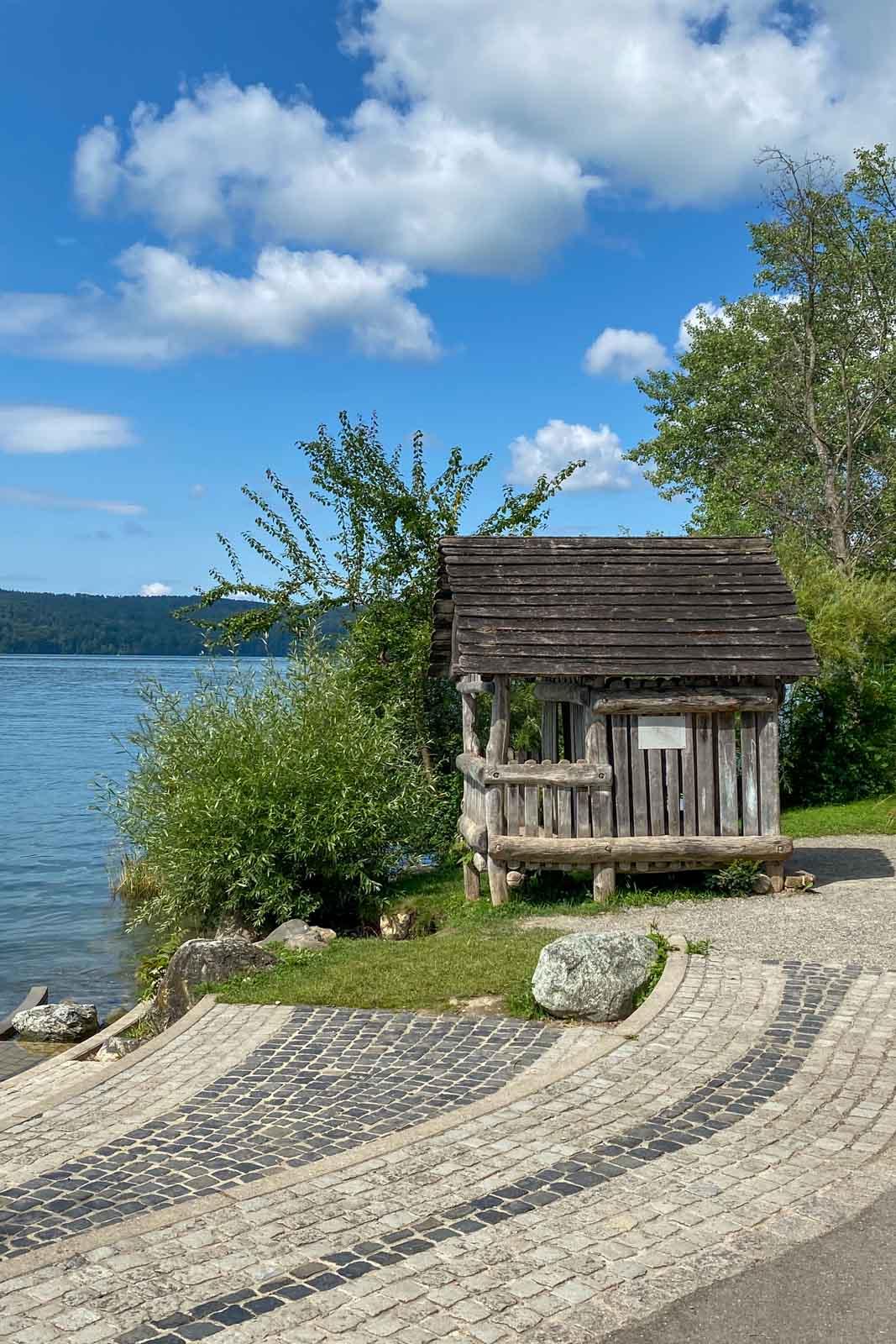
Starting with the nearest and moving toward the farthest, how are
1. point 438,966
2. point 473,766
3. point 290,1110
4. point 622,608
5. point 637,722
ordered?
point 290,1110 < point 438,966 < point 637,722 < point 622,608 < point 473,766

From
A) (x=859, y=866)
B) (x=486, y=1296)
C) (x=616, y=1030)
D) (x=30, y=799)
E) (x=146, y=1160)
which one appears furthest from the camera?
(x=30, y=799)

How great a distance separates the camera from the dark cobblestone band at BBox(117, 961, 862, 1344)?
16.4 ft

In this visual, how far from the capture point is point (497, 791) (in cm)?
1463

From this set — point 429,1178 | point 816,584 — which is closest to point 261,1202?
point 429,1178

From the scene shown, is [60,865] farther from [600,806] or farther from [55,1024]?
[600,806]

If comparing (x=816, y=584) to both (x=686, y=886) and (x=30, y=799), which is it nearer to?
(x=686, y=886)

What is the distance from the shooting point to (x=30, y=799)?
3403 centimetres

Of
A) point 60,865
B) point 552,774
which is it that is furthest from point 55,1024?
Answer: point 60,865

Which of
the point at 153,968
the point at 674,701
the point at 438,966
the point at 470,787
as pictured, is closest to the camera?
the point at 438,966

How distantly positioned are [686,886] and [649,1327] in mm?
10324

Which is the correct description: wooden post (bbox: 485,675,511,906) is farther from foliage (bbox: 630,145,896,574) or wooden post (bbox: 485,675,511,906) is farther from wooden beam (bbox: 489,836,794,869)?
foliage (bbox: 630,145,896,574)

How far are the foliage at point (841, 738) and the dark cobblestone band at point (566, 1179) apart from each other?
14.0m

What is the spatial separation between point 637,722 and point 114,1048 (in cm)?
699

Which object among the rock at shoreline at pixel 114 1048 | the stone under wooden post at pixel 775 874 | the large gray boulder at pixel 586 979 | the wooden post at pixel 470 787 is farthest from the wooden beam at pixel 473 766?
the rock at shoreline at pixel 114 1048
